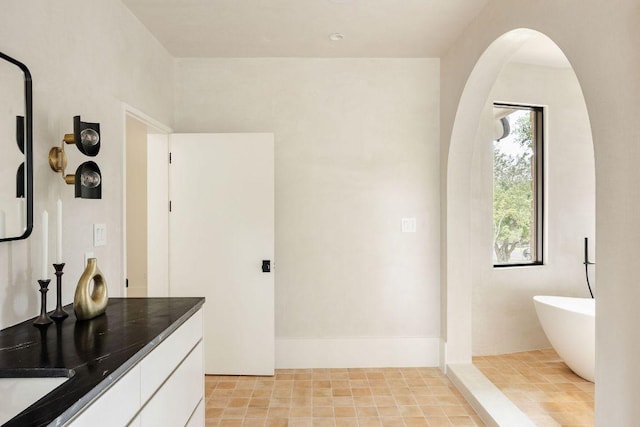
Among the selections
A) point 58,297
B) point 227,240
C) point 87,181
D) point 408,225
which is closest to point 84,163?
point 87,181

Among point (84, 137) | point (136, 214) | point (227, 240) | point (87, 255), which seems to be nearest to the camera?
point (84, 137)

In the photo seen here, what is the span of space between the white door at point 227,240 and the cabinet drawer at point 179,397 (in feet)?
4.03

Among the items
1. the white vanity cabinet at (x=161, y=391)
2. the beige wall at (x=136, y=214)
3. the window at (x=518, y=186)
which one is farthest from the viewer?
the beige wall at (x=136, y=214)

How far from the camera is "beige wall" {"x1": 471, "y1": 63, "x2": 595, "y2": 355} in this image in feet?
11.8

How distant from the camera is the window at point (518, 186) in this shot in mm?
3756

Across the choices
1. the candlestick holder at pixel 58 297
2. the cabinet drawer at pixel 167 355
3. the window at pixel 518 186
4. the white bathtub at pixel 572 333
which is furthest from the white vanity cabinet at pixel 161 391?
the window at pixel 518 186

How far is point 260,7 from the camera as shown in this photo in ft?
8.41

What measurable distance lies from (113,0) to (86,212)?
128 cm

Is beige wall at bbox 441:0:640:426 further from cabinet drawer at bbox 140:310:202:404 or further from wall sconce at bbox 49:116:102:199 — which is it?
wall sconce at bbox 49:116:102:199

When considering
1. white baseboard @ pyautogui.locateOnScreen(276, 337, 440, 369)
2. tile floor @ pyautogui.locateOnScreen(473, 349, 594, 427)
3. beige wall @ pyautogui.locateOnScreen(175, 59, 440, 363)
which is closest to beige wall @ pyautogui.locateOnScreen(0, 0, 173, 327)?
beige wall @ pyautogui.locateOnScreen(175, 59, 440, 363)

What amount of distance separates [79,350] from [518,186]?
3674 mm

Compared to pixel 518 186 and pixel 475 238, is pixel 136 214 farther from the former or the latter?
pixel 518 186

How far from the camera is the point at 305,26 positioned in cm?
284

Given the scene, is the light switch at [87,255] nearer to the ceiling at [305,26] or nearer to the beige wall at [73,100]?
the beige wall at [73,100]
